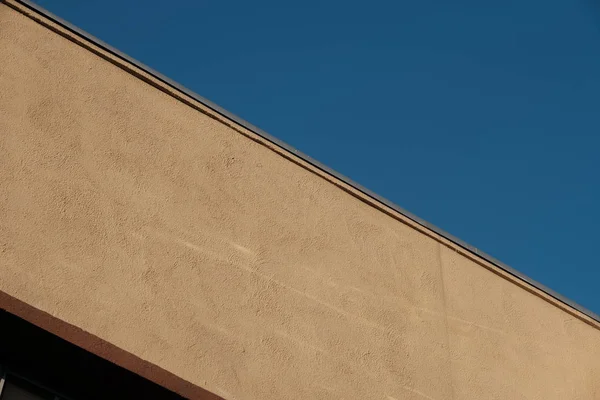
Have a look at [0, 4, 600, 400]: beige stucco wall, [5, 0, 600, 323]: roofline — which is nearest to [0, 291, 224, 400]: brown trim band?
[0, 4, 600, 400]: beige stucco wall

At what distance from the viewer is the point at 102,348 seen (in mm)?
6418

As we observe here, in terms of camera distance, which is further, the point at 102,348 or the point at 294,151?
the point at 294,151

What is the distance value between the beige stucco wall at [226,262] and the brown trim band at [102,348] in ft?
0.31

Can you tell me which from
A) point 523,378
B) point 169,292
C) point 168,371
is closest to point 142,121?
point 169,292

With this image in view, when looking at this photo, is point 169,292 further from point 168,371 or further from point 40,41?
point 40,41

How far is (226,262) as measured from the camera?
739cm

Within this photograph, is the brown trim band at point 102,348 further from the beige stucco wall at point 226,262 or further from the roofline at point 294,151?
the roofline at point 294,151

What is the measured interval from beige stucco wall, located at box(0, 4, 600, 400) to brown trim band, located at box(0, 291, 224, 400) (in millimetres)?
96

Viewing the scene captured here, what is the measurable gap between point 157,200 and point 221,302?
31.8 inches

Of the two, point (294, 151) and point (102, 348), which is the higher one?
point (294, 151)

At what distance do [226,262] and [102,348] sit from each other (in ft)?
4.10

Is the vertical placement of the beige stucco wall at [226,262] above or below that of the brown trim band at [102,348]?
above

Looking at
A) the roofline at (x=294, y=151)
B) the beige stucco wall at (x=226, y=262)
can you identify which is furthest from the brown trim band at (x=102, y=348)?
the roofline at (x=294, y=151)

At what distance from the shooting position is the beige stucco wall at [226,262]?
267 inches
